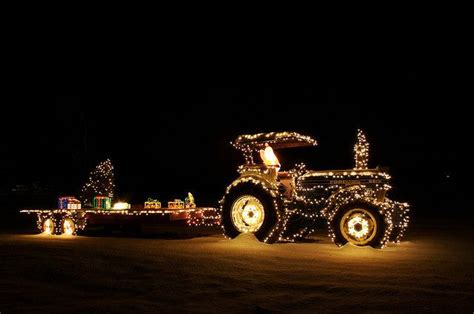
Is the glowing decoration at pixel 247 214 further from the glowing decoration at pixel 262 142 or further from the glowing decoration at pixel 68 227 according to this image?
the glowing decoration at pixel 68 227

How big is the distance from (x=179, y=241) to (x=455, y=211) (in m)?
15.2

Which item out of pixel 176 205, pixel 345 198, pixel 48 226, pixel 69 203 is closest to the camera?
pixel 345 198

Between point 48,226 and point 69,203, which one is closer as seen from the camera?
point 69,203

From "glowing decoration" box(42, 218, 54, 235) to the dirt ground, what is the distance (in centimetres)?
292

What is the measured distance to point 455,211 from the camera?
79.7ft

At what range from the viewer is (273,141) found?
13289mm

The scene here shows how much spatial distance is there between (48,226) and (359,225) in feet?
28.0

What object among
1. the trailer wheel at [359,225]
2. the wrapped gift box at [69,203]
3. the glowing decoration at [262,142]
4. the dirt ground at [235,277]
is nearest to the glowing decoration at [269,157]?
the glowing decoration at [262,142]

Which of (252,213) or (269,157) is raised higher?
(269,157)

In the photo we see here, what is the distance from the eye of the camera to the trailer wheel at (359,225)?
1116cm

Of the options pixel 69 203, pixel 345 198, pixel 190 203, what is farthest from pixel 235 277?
pixel 69 203

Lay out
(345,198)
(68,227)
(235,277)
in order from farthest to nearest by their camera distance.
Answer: (68,227) → (345,198) → (235,277)

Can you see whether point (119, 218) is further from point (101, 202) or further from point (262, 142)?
point (262, 142)

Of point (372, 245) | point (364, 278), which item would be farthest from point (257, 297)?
point (372, 245)
